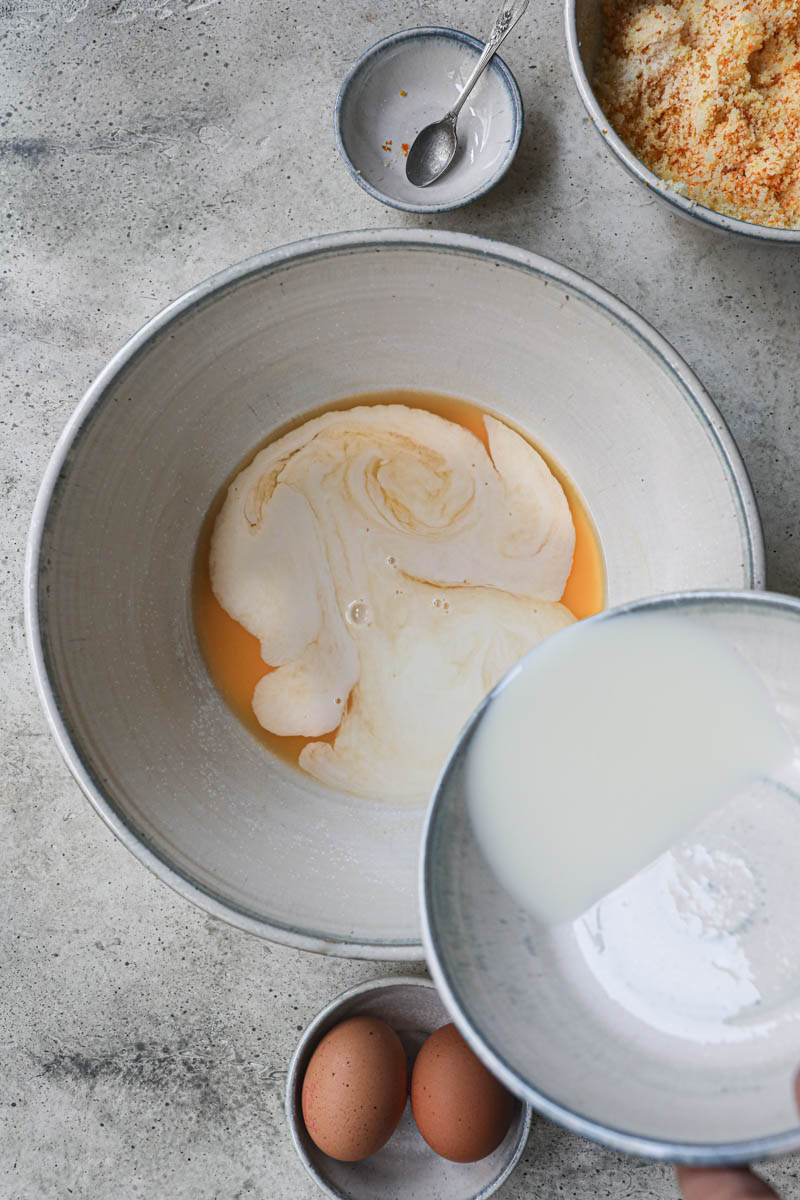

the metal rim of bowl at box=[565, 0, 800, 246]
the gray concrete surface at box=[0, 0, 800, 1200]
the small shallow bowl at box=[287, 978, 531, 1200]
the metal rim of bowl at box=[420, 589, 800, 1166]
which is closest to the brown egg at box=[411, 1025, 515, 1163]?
the small shallow bowl at box=[287, 978, 531, 1200]

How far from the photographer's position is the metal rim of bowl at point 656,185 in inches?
42.4

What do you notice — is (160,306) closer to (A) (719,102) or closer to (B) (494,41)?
(B) (494,41)

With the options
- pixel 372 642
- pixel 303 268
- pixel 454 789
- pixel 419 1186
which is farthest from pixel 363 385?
pixel 419 1186

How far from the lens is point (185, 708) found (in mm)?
1189

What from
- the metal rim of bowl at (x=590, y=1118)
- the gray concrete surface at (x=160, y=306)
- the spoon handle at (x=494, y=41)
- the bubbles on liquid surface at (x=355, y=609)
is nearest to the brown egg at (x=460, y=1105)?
the gray concrete surface at (x=160, y=306)

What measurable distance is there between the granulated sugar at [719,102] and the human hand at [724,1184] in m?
1.09

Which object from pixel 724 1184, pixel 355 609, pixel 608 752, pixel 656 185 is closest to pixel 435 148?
pixel 656 185

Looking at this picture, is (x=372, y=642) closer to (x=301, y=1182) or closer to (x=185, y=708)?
(x=185, y=708)

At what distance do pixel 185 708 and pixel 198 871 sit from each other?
229 millimetres

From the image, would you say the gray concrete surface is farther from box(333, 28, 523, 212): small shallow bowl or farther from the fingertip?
the fingertip

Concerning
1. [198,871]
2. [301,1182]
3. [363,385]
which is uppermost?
[363,385]

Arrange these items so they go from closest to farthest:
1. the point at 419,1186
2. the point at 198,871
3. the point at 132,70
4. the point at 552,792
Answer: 1. the point at 552,792
2. the point at 198,871
3. the point at 419,1186
4. the point at 132,70

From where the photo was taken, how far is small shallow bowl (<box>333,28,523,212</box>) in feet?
3.99

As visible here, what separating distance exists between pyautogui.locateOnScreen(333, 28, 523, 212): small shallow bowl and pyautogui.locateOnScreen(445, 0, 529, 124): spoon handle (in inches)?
1.1
